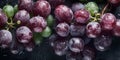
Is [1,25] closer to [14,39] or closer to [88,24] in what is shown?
[14,39]

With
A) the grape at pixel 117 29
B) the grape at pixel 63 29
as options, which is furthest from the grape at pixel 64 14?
the grape at pixel 117 29

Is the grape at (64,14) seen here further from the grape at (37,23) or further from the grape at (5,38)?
the grape at (5,38)

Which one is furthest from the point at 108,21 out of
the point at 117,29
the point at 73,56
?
the point at 73,56

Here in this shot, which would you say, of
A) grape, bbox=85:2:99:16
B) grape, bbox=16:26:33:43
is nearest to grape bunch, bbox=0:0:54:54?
grape, bbox=16:26:33:43

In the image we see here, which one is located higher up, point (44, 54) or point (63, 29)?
point (63, 29)

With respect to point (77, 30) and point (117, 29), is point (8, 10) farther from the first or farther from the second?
point (117, 29)

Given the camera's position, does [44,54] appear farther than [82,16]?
Yes
